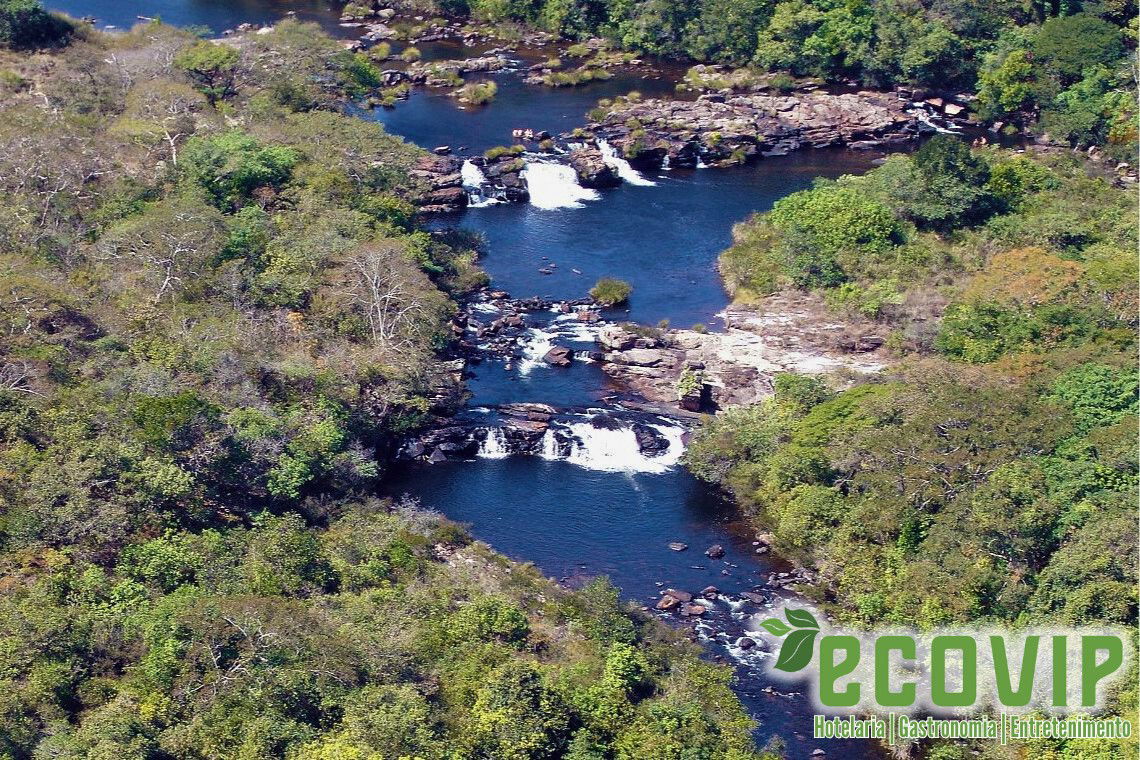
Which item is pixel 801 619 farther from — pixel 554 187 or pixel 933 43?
pixel 933 43

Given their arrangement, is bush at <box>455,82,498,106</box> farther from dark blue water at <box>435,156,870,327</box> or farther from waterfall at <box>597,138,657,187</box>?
dark blue water at <box>435,156,870,327</box>

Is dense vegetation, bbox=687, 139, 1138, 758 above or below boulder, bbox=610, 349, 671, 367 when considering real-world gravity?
above

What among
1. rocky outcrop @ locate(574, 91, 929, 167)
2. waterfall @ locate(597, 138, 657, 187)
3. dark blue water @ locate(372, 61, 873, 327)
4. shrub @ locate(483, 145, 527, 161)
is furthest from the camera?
rocky outcrop @ locate(574, 91, 929, 167)

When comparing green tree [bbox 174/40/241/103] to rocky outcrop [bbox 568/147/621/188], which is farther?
rocky outcrop [bbox 568/147/621/188]

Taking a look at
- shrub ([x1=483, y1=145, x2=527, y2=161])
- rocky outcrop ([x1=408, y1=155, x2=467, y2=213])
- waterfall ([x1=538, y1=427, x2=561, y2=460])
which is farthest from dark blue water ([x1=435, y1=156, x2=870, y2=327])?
waterfall ([x1=538, y1=427, x2=561, y2=460])

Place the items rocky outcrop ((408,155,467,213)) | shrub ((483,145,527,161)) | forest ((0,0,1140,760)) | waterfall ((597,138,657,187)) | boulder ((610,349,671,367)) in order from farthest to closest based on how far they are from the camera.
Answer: shrub ((483,145,527,161))
waterfall ((597,138,657,187))
rocky outcrop ((408,155,467,213))
boulder ((610,349,671,367))
forest ((0,0,1140,760))

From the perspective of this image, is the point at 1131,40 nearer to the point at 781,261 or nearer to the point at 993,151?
the point at 993,151

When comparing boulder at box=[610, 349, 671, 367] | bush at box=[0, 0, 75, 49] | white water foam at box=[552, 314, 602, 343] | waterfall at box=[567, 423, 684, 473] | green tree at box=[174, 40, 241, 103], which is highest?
bush at box=[0, 0, 75, 49]
